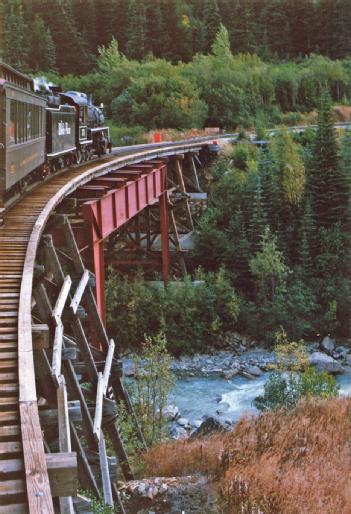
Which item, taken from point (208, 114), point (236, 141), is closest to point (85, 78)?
point (208, 114)

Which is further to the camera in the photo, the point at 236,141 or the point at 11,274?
the point at 236,141

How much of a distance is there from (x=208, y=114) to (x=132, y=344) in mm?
27355

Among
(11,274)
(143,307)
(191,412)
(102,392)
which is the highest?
(11,274)

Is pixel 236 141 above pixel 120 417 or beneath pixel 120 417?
above

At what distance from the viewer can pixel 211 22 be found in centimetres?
6988

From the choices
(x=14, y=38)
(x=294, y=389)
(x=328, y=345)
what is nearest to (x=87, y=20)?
(x=14, y=38)

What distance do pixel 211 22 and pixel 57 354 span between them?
66.4 meters

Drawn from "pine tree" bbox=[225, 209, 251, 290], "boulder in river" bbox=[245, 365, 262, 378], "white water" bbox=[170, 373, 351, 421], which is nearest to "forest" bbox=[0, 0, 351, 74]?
"pine tree" bbox=[225, 209, 251, 290]

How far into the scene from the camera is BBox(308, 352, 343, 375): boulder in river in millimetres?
25000

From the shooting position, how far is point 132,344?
88.0ft

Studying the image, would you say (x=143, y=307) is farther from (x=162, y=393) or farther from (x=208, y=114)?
(x=208, y=114)

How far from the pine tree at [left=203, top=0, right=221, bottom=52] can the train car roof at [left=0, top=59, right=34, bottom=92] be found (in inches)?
2206

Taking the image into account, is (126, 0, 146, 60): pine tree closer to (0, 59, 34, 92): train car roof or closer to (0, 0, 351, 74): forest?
(0, 0, 351, 74): forest

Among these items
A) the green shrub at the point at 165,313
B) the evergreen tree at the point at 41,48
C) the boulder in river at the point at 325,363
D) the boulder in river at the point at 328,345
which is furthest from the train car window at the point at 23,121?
the evergreen tree at the point at 41,48
